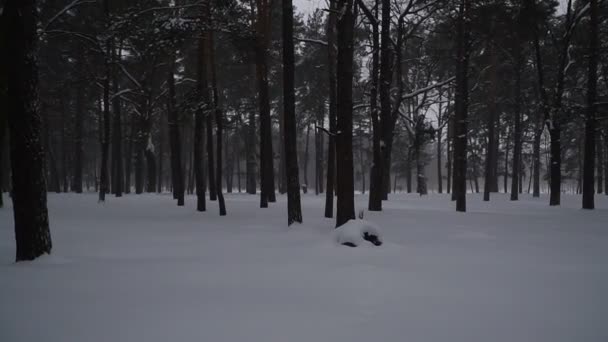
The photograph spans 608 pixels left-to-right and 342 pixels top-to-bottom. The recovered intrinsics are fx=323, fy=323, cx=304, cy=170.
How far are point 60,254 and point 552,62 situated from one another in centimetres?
2590

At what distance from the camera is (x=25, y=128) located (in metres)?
4.93

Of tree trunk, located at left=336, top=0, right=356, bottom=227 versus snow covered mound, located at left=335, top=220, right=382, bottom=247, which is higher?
tree trunk, located at left=336, top=0, right=356, bottom=227

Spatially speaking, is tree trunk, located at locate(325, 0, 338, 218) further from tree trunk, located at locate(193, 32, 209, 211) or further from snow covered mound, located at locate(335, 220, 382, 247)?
tree trunk, located at locate(193, 32, 209, 211)

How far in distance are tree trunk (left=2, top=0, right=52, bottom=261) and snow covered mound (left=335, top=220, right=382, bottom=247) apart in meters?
5.13

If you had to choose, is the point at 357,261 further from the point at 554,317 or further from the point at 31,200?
the point at 31,200

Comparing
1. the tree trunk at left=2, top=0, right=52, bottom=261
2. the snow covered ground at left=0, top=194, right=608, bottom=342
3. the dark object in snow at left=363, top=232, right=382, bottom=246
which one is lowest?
the snow covered ground at left=0, top=194, right=608, bottom=342

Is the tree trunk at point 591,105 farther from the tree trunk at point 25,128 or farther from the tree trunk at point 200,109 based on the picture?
the tree trunk at point 25,128

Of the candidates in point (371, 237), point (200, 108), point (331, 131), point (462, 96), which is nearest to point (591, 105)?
point (462, 96)

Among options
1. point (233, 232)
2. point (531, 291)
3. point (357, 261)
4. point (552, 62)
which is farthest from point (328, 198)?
point (552, 62)

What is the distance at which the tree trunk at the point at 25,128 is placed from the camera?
4.85 meters

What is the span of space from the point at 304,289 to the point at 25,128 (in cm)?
485

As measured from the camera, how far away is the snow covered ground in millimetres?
3045

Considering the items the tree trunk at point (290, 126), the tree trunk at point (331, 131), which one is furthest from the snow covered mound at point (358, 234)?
the tree trunk at point (331, 131)

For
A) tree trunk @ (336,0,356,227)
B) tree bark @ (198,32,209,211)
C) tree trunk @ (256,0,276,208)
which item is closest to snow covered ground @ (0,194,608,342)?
tree trunk @ (336,0,356,227)
